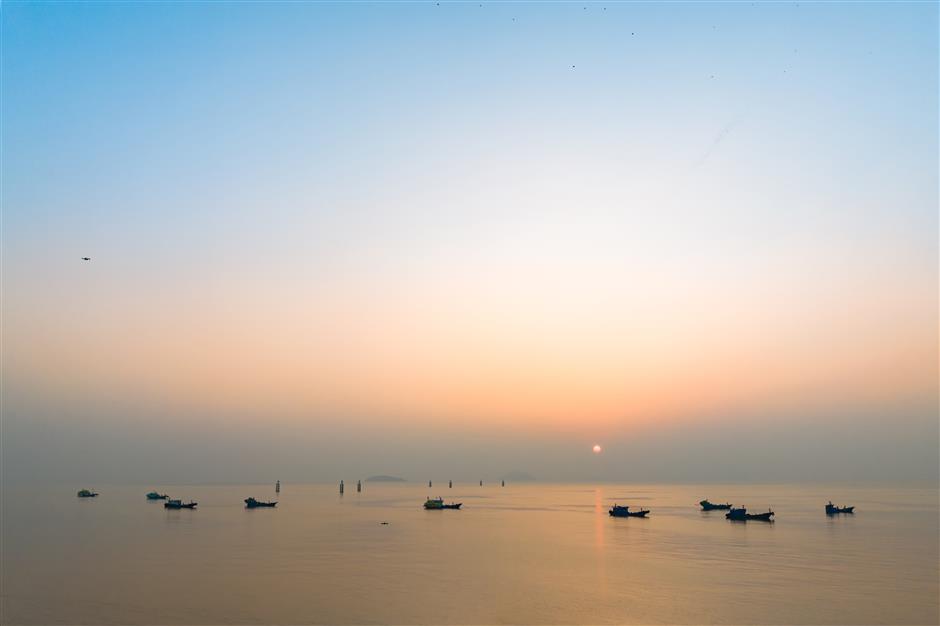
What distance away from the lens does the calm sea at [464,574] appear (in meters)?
33.5

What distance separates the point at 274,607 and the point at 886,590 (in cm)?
3508

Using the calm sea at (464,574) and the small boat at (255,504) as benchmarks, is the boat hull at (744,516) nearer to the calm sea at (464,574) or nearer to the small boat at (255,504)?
the calm sea at (464,574)

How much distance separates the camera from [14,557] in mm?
51250

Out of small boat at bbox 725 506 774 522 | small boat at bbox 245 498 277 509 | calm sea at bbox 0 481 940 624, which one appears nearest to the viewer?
calm sea at bbox 0 481 940 624

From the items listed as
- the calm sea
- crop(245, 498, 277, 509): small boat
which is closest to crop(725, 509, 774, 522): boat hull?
the calm sea

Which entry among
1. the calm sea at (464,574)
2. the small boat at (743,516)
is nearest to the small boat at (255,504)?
the calm sea at (464,574)

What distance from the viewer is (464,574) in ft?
148

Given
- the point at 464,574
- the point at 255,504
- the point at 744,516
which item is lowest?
the point at 255,504

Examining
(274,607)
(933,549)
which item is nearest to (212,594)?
(274,607)

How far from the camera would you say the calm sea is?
33469 millimetres

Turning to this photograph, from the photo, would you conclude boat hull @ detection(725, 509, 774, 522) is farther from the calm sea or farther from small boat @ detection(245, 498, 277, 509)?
small boat @ detection(245, 498, 277, 509)

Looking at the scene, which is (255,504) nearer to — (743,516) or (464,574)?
(743,516)

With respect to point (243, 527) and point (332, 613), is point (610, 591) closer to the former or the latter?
point (332, 613)

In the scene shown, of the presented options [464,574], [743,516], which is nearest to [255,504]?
[743,516]
